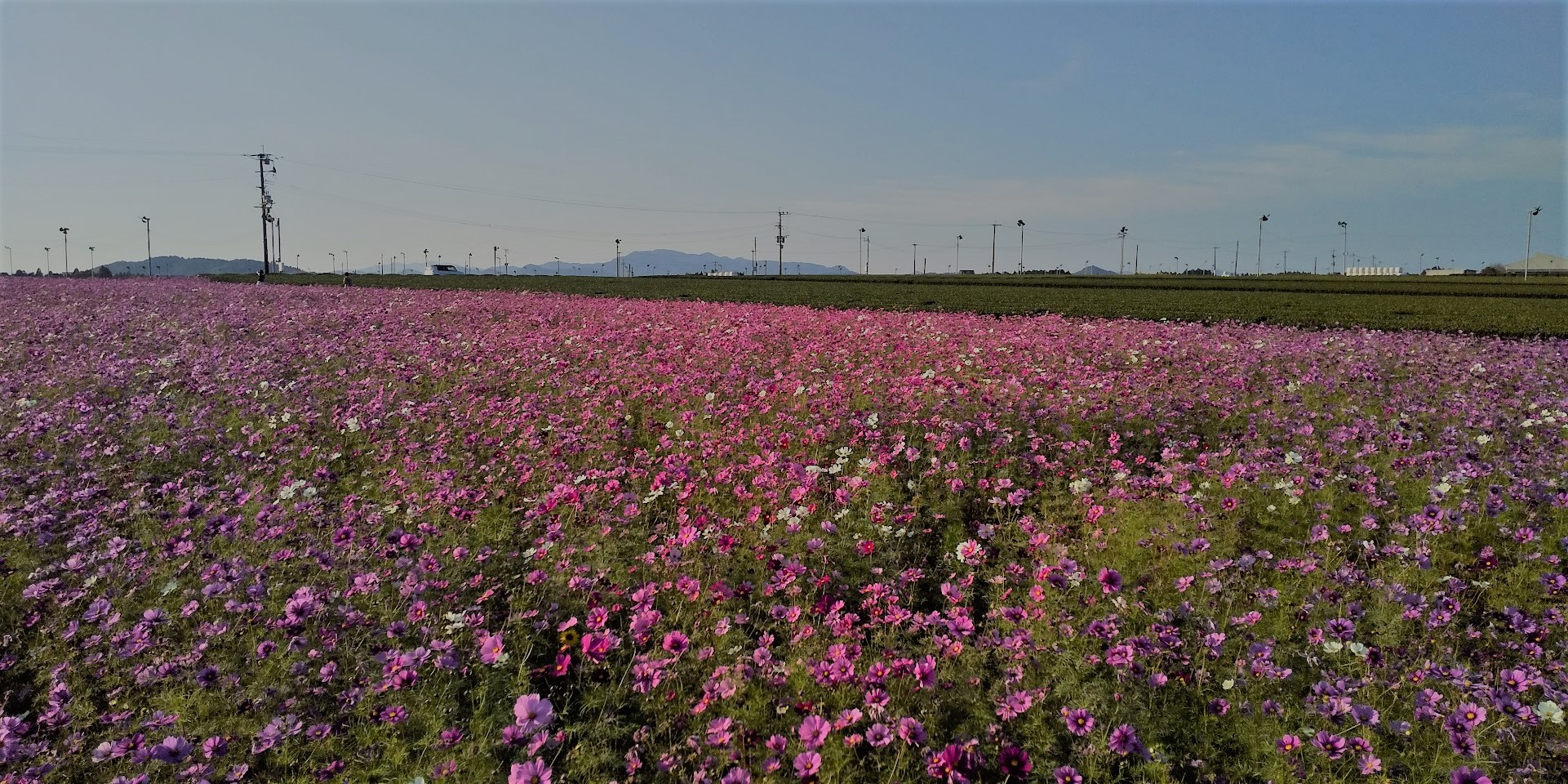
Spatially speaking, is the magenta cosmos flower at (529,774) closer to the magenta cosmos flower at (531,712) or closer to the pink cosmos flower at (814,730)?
the magenta cosmos flower at (531,712)

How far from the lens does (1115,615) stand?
4.44 meters

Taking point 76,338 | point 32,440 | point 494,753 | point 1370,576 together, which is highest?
point 76,338

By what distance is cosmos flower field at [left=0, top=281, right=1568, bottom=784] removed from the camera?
135 inches

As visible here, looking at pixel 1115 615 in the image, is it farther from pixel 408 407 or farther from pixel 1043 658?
pixel 408 407

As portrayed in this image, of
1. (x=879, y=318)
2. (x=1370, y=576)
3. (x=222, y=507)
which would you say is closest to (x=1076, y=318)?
(x=879, y=318)

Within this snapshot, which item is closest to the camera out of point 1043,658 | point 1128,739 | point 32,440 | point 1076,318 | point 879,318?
point 1128,739

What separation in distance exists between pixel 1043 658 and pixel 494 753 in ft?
9.65

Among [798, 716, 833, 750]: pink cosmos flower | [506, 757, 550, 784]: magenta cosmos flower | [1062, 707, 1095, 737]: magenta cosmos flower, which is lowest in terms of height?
[1062, 707, 1095, 737]: magenta cosmos flower

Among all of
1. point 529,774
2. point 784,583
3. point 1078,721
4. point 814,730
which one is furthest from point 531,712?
point 1078,721

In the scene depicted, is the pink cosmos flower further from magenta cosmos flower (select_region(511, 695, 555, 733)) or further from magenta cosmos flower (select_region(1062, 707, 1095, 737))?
magenta cosmos flower (select_region(1062, 707, 1095, 737))

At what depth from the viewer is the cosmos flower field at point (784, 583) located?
344 cm

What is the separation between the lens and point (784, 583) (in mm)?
4371

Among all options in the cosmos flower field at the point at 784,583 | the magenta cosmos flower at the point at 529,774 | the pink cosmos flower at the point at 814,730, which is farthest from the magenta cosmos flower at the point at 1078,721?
the magenta cosmos flower at the point at 529,774

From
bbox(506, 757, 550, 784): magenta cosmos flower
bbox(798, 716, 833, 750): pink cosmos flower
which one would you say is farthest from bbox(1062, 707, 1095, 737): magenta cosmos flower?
bbox(506, 757, 550, 784): magenta cosmos flower
